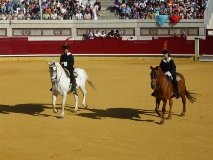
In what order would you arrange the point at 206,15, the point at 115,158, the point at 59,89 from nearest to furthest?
1. the point at 115,158
2. the point at 59,89
3. the point at 206,15

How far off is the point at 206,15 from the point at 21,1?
11.0 meters

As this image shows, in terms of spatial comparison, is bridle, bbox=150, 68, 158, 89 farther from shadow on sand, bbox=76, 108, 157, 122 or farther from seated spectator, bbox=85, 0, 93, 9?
seated spectator, bbox=85, 0, 93, 9

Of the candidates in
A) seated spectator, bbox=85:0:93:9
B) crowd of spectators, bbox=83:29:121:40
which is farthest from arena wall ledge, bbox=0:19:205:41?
seated spectator, bbox=85:0:93:9

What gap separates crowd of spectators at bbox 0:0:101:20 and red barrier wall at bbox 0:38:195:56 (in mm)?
2104

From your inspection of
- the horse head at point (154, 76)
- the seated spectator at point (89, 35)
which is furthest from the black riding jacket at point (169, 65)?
the seated spectator at point (89, 35)

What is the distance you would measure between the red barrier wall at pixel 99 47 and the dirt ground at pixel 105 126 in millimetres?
10003

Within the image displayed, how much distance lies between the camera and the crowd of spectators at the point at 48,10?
31.7 m

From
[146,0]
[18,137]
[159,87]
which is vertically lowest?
[18,137]

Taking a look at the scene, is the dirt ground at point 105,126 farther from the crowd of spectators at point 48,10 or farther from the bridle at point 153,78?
the crowd of spectators at point 48,10

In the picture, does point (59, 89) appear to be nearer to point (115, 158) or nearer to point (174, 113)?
point (174, 113)

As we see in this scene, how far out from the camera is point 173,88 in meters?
12.3

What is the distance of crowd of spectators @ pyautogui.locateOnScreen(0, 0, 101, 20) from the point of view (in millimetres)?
31703

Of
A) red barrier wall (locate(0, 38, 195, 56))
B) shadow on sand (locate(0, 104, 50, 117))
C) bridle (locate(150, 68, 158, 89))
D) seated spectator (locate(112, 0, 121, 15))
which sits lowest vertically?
shadow on sand (locate(0, 104, 50, 117))

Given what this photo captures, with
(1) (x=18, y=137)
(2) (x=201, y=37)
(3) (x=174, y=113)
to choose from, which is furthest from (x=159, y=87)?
(2) (x=201, y=37)
